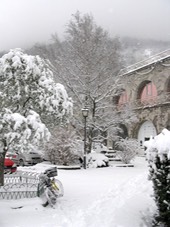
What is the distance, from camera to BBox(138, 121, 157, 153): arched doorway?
28.5 meters

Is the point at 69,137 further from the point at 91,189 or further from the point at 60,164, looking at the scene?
the point at 91,189

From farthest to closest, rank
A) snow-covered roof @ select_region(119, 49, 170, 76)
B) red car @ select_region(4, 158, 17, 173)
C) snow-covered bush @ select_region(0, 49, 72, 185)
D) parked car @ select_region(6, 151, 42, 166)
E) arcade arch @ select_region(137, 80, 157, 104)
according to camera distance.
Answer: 1. arcade arch @ select_region(137, 80, 157, 104)
2. snow-covered roof @ select_region(119, 49, 170, 76)
3. parked car @ select_region(6, 151, 42, 166)
4. red car @ select_region(4, 158, 17, 173)
5. snow-covered bush @ select_region(0, 49, 72, 185)

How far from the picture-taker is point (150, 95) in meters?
29.2

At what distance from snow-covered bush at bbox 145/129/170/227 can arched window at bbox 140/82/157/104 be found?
74.1 ft

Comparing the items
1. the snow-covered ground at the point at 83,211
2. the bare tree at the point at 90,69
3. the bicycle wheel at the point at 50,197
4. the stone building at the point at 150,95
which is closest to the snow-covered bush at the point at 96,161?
the bare tree at the point at 90,69

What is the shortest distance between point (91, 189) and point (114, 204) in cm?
231

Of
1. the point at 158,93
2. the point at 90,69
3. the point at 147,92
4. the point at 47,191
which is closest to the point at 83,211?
the point at 47,191

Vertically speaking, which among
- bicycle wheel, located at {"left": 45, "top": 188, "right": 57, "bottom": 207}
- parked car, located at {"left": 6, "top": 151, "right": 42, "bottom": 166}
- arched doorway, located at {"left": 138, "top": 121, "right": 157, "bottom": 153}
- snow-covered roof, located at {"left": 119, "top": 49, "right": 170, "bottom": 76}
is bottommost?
bicycle wheel, located at {"left": 45, "top": 188, "right": 57, "bottom": 207}

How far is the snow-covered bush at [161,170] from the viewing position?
18.1 feet

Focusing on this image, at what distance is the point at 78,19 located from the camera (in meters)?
19.5

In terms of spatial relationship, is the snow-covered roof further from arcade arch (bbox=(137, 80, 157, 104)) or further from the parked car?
the parked car

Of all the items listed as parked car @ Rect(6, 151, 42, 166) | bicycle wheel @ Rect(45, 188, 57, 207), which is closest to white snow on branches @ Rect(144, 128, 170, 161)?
bicycle wheel @ Rect(45, 188, 57, 207)

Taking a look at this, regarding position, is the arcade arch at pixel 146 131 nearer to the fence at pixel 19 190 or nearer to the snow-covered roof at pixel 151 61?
the snow-covered roof at pixel 151 61

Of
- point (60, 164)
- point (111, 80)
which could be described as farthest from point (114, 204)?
point (111, 80)
